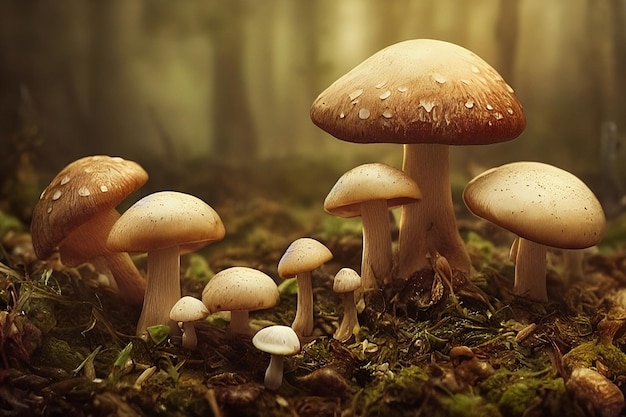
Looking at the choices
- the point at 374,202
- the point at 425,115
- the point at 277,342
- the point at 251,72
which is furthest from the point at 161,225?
the point at 251,72

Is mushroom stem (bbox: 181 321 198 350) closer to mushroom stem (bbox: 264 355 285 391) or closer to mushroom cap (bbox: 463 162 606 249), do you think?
mushroom stem (bbox: 264 355 285 391)

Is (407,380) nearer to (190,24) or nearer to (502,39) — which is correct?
(502,39)

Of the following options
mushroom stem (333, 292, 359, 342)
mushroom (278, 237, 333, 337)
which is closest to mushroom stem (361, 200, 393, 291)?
mushroom stem (333, 292, 359, 342)

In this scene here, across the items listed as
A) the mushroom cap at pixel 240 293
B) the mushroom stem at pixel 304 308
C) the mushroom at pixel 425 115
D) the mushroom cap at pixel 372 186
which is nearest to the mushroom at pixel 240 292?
the mushroom cap at pixel 240 293

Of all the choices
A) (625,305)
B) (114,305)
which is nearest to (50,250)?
(114,305)

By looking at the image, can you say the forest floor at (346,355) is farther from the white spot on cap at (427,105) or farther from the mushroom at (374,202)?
the white spot on cap at (427,105)
